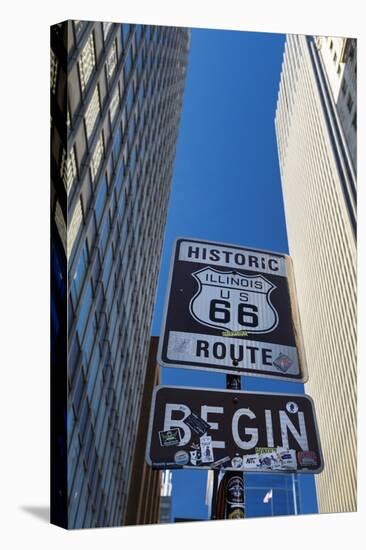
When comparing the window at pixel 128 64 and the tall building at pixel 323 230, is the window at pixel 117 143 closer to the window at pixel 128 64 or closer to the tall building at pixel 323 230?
the window at pixel 128 64

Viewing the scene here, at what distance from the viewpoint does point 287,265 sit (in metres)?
10.0

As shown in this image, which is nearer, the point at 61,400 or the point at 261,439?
the point at 261,439

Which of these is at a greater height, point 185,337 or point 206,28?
point 206,28

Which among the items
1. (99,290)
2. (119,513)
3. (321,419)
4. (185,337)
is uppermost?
(321,419)

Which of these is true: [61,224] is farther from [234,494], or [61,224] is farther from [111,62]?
[111,62]

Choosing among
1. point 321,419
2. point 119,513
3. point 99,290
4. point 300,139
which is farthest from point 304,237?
point 99,290

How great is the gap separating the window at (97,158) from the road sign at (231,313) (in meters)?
11.5

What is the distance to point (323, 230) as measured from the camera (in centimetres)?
8444

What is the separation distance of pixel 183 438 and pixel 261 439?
103 centimetres

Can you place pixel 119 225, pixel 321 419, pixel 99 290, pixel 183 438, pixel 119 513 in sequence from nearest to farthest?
pixel 183 438, pixel 99 290, pixel 119 225, pixel 119 513, pixel 321 419

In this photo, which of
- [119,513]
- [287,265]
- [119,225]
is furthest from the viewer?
[119,513]
